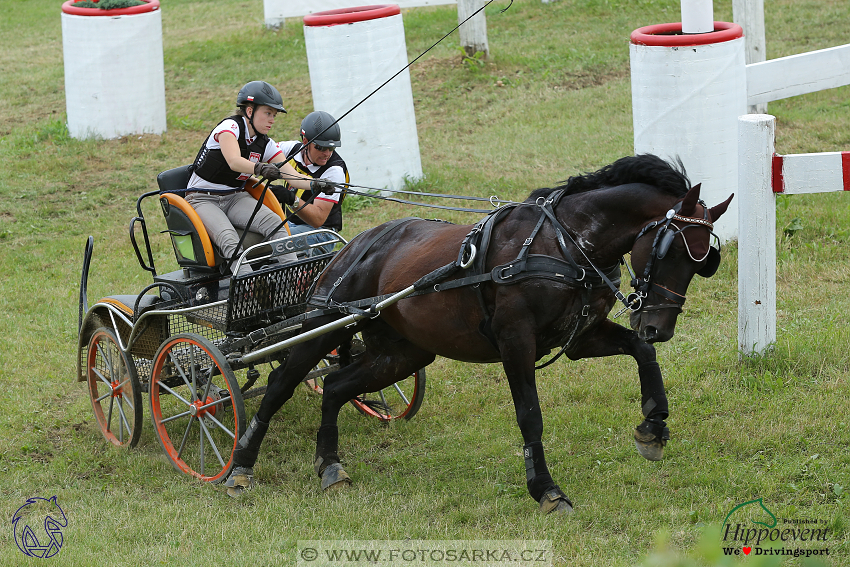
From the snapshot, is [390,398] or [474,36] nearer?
[390,398]

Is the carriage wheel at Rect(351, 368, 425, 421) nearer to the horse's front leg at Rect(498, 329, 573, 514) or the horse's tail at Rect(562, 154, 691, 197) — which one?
the horse's front leg at Rect(498, 329, 573, 514)

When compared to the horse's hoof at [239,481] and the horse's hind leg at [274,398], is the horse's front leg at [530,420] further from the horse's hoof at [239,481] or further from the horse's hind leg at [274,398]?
the horse's hoof at [239,481]

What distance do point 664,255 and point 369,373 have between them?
2.10 metres

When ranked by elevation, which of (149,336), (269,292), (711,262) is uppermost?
(711,262)

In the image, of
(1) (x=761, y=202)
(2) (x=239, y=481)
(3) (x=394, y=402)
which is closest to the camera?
(2) (x=239, y=481)

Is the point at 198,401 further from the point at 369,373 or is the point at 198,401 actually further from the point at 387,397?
the point at 387,397

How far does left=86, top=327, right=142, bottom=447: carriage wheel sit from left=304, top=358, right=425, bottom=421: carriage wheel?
1.12 metres

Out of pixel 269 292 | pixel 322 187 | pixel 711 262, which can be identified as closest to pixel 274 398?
pixel 269 292

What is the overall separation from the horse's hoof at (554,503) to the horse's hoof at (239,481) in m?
1.80

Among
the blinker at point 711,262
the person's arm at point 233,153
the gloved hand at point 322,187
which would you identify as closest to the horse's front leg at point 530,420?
the blinker at point 711,262

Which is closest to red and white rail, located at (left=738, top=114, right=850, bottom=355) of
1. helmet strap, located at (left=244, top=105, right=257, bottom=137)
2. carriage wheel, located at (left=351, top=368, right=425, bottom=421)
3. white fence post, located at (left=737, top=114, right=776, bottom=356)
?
white fence post, located at (left=737, top=114, right=776, bottom=356)

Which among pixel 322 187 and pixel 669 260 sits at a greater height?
pixel 322 187

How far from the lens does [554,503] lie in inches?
177

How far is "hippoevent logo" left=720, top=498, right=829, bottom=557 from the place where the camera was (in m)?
3.93
